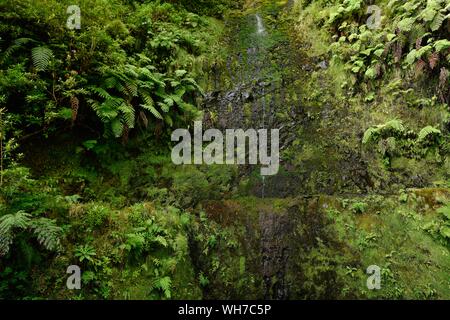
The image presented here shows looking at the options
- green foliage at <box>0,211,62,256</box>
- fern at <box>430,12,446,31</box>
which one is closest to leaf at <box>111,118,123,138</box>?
green foliage at <box>0,211,62,256</box>

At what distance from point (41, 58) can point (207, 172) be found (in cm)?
384

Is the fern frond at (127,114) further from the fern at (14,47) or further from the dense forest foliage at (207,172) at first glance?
the fern at (14,47)

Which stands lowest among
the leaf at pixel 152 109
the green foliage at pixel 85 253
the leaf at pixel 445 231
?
the green foliage at pixel 85 253

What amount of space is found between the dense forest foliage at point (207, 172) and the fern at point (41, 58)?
0.04 meters

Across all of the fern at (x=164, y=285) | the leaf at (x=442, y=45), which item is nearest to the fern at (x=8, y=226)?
the fern at (x=164, y=285)

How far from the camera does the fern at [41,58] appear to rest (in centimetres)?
561

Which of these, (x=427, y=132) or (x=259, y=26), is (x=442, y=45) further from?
(x=259, y=26)

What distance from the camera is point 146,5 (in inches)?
400

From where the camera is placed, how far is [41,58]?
18.5 ft

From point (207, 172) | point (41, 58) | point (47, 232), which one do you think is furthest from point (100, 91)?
point (47, 232)

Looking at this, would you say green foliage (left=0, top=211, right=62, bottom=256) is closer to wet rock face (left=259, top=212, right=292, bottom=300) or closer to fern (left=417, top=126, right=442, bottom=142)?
wet rock face (left=259, top=212, right=292, bottom=300)

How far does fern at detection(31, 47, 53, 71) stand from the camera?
5.61 metres

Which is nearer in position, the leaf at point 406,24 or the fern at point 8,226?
the fern at point 8,226

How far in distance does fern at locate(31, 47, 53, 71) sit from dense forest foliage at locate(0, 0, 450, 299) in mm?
42
